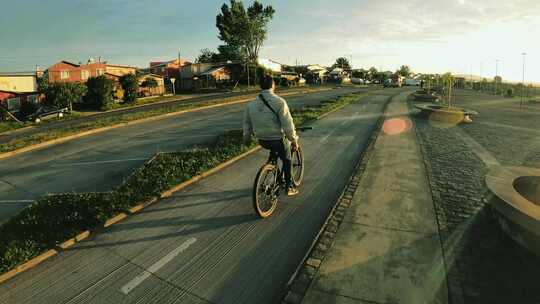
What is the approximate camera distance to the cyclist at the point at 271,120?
4.76 meters

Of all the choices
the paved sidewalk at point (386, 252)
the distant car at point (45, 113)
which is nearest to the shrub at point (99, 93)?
the distant car at point (45, 113)

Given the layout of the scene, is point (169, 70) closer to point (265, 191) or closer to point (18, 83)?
point (18, 83)

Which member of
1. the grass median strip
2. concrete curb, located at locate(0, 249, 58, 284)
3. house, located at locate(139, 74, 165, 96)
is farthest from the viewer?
house, located at locate(139, 74, 165, 96)

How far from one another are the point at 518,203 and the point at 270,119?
3.68 metres

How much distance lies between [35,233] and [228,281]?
3.27 meters

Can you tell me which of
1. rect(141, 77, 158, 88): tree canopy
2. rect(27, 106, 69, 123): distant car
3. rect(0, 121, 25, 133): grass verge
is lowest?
rect(0, 121, 25, 133): grass verge

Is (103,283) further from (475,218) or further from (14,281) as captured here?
(475,218)

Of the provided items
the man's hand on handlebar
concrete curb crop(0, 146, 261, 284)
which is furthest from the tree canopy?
the man's hand on handlebar

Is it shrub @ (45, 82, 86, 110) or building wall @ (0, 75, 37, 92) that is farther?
building wall @ (0, 75, 37, 92)

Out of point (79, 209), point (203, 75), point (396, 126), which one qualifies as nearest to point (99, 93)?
point (203, 75)

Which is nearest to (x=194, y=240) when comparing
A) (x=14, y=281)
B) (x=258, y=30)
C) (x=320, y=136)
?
(x=14, y=281)

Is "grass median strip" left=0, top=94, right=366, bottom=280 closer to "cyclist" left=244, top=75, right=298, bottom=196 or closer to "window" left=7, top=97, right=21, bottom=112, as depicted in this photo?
"cyclist" left=244, top=75, right=298, bottom=196

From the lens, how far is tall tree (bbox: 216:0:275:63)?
65.1 metres

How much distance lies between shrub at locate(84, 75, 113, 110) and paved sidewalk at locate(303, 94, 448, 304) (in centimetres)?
3138
